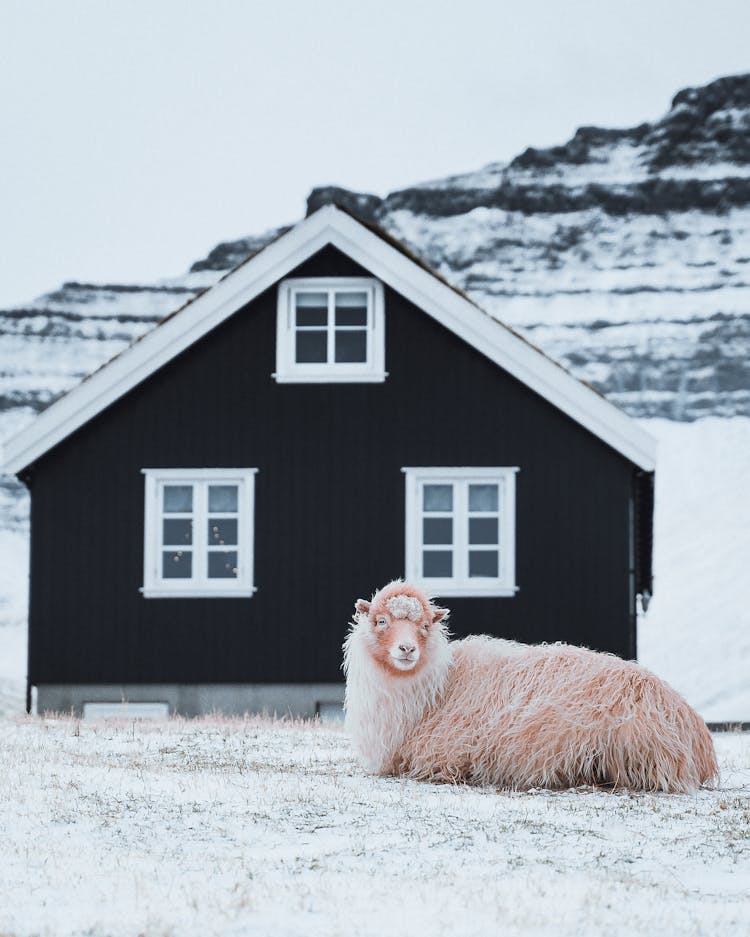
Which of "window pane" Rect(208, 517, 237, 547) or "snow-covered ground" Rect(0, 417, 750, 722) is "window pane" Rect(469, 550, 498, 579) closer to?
"snow-covered ground" Rect(0, 417, 750, 722)

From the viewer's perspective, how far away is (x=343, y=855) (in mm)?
7328

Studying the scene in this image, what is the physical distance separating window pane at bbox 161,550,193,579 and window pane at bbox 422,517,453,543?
305 centimetres

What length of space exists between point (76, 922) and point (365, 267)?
47.2ft

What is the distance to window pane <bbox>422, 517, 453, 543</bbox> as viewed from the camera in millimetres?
19438

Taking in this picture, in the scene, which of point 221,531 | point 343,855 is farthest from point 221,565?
point 343,855

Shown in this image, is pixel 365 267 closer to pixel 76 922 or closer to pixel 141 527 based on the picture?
pixel 141 527

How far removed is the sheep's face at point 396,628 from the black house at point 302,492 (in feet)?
29.1

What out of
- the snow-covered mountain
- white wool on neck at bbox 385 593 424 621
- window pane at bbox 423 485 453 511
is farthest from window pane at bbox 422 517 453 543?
the snow-covered mountain

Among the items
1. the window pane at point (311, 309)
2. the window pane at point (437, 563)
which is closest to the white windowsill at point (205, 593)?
the window pane at point (437, 563)

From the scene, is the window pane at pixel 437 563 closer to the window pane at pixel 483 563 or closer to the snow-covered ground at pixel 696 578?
the window pane at pixel 483 563

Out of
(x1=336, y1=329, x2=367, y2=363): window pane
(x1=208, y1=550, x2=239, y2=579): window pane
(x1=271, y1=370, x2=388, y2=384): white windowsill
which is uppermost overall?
(x1=336, y1=329, x2=367, y2=363): window pane

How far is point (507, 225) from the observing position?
5704 inches

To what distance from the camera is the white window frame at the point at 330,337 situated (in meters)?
19.7

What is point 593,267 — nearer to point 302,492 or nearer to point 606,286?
point 606,286
